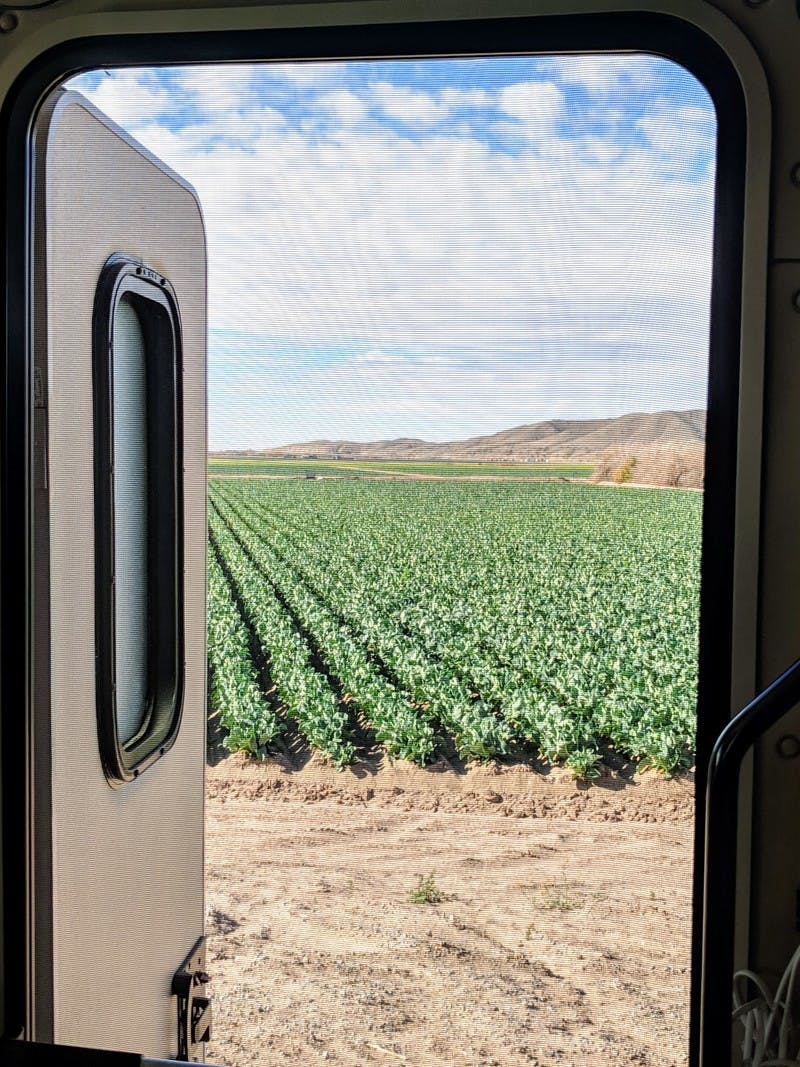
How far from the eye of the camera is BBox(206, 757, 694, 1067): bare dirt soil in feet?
5.68

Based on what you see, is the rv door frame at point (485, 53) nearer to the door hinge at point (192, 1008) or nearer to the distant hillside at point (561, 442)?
the distant hillside at point (561, 442)

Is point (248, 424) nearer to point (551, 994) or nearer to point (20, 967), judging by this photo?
point (20, 967)

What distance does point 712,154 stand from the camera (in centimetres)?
127

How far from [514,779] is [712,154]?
1.25 m

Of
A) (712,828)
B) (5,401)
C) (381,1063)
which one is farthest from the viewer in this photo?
(381,1063)

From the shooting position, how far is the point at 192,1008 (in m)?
1.92

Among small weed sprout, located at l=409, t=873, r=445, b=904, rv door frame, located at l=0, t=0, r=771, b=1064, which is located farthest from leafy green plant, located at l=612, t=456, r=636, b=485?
small weed sprout, located at l=409, t=873, r=445, b=904

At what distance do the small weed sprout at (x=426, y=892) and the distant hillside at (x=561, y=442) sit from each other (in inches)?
74.1

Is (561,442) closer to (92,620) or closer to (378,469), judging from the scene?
(378,469)

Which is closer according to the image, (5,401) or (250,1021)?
(5,401)

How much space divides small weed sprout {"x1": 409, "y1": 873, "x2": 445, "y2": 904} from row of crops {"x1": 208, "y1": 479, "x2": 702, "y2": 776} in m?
0.51

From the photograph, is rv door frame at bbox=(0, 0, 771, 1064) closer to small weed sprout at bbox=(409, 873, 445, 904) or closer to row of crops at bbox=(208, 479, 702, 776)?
row of crops at bbox=(208, 479, 702, 776)

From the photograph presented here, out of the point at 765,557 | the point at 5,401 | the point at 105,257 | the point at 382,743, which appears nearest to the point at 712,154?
the point at 765,557

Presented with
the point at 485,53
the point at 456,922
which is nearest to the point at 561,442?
the point at 485,53
